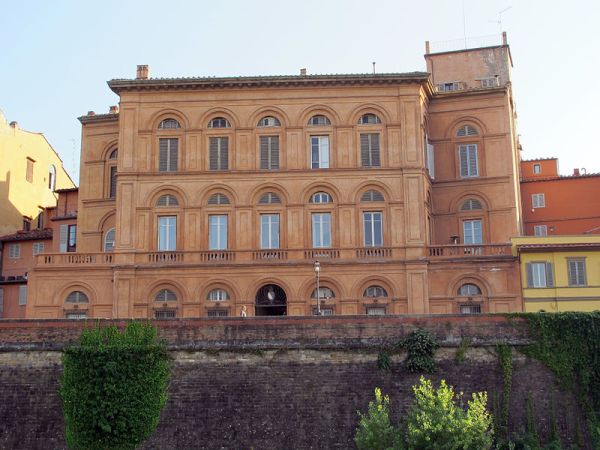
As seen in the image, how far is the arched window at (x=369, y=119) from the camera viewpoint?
47.7 meters

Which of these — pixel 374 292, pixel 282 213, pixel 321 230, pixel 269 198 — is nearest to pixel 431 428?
pixel 374 292

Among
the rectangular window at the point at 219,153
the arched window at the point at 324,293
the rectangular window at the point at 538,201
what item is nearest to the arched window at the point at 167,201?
the rectangular window at the point at 219,153

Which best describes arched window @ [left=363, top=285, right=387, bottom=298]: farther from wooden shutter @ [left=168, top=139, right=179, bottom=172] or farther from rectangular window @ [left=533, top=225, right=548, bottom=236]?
rectangular window @ [left=533, top=225, right=548, bottom=236]

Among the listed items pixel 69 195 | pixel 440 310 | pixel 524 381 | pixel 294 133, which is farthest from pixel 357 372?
pixel 69 195

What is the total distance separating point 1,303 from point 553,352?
3502 cm

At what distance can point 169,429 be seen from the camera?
31484 mm

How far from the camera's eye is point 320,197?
46969 mm

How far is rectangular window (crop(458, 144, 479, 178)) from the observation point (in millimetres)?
49906

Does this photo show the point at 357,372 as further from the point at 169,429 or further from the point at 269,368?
the point at 169,429

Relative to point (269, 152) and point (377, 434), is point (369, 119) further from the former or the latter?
point (377, 434)

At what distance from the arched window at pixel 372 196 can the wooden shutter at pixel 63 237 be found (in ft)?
59.7

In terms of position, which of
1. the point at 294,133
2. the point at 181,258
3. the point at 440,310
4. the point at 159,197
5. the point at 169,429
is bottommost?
the point at 169,429

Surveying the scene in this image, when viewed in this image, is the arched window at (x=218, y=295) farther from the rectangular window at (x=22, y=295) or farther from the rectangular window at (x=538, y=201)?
the rectangular window at (x=538, y=201)

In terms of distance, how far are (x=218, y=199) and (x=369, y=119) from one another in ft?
29.9
